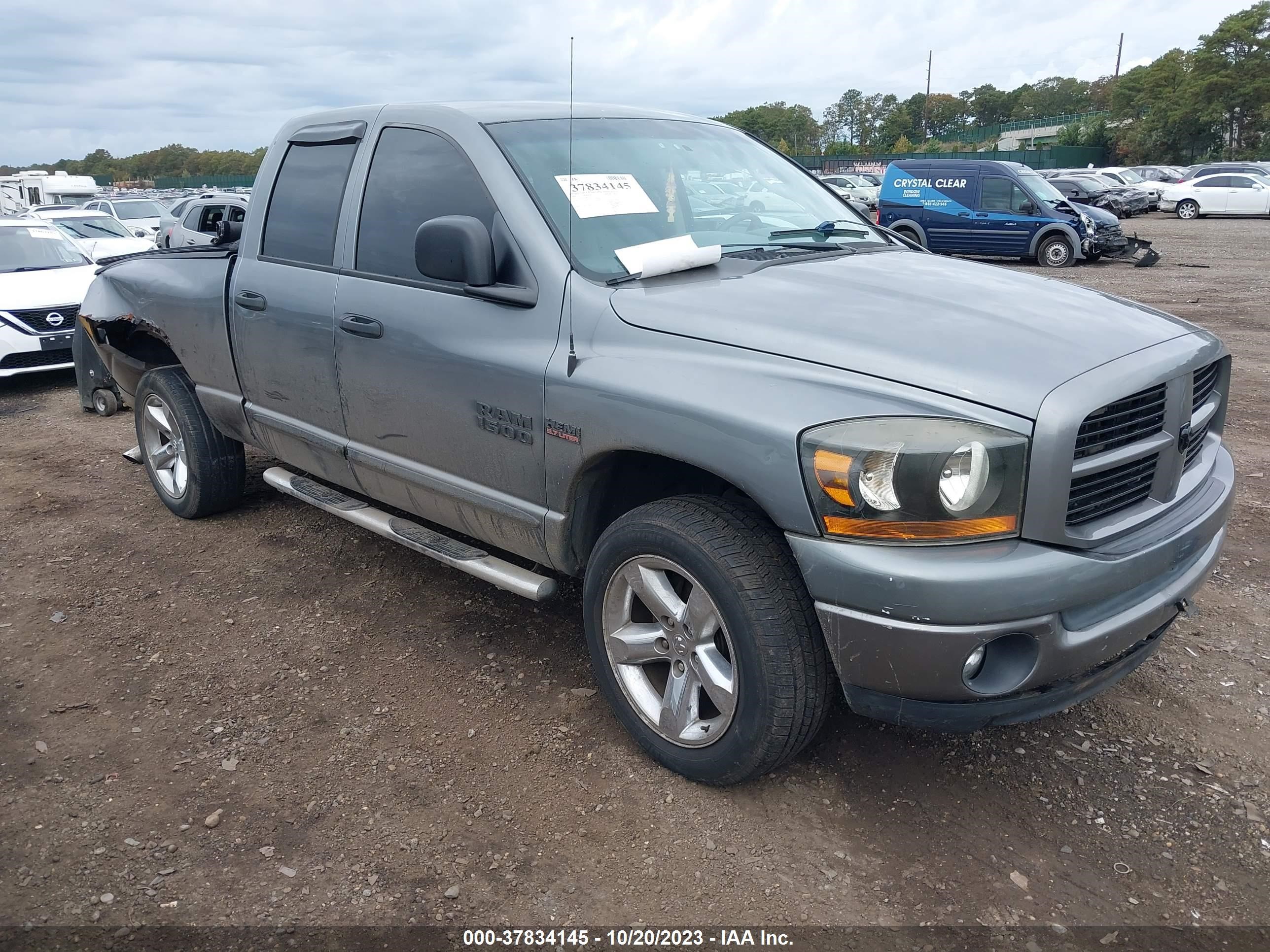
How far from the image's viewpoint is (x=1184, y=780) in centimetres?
284

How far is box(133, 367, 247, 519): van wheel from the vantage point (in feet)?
15.9

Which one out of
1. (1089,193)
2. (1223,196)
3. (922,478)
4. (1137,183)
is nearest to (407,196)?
(922,478)

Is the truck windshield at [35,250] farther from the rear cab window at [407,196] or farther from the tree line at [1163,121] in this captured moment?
the tree line at [1163,121]

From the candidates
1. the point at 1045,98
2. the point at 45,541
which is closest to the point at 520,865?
the point at 45,541

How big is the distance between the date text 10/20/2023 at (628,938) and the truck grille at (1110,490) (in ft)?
4.09

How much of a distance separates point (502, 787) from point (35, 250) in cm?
971

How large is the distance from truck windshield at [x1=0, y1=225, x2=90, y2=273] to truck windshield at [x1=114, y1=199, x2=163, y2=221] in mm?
12239

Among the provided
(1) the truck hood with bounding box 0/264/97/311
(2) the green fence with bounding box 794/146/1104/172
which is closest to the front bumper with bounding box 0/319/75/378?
(1) the truck hood with bounding box 0/264/97/311

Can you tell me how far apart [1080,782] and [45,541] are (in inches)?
190

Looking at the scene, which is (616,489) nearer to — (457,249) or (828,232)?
(457,249)

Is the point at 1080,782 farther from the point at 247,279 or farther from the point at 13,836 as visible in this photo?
the point at 247,279

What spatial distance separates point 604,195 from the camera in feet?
10.3

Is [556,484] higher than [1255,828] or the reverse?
higher

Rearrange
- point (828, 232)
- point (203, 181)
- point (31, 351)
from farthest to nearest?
point (203, 181) < point (31, 351) < point (828, 232)
